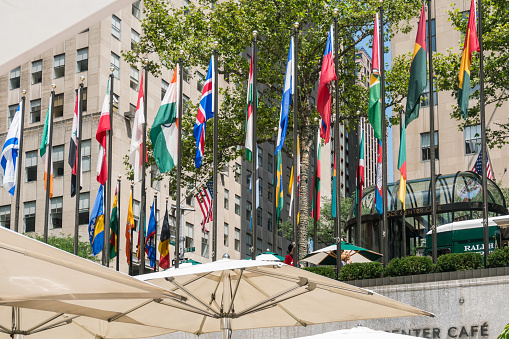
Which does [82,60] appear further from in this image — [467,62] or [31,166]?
[467,62]

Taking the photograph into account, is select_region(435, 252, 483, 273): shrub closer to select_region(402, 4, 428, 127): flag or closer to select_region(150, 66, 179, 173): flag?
select_region(402, 4, 428, 127): flag

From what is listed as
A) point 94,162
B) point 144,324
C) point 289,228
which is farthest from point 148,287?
point 289,228

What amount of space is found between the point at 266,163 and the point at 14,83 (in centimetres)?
2945

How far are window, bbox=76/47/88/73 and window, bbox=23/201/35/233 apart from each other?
33.0 ft

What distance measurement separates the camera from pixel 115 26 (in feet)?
176

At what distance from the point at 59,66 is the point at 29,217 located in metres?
11.1

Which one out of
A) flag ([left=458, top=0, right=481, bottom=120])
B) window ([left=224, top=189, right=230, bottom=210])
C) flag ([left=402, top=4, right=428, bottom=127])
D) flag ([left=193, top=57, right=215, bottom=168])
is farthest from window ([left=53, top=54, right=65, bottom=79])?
flag ([left=458, top=0, right=481, bottom=120])

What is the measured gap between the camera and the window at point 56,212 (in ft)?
167

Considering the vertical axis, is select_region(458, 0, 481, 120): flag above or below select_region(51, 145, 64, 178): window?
below

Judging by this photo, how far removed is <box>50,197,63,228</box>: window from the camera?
167 ft

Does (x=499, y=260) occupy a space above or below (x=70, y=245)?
below

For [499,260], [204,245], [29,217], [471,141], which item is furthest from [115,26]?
[499,260]

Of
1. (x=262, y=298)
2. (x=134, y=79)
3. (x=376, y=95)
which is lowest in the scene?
(x=262, y=298)

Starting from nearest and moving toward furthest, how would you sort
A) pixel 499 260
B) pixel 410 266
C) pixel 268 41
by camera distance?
pixel 499 260, pixel 410 266, pixel 268 41
